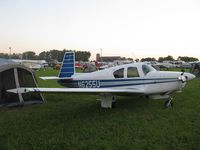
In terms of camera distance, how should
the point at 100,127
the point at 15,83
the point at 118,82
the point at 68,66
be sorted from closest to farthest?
the point at 100,127 < the point at 118,82 < the point at 15,83 < the point at 68,66

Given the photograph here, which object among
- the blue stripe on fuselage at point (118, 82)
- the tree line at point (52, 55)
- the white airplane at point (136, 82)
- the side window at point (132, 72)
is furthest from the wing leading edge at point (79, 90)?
the tree line at point (52, 55)

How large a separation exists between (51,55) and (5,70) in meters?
153

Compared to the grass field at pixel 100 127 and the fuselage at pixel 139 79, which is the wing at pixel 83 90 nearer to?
the fuselage at pixel 139 79

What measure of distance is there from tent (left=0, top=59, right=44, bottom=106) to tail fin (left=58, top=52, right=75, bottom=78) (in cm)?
180

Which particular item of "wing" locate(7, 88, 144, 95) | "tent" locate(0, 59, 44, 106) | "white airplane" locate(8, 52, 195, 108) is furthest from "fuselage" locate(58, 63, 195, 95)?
"tent" locate(0, 59, 44, 106)

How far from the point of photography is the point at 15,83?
10.3 m

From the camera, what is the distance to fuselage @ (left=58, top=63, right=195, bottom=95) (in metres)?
9.26

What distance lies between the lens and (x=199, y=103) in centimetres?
1026

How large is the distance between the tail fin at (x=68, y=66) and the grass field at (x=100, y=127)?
241 cm

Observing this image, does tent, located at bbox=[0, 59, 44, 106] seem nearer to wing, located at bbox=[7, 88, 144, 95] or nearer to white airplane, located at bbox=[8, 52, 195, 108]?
white airplane, located at bbox=[8, 52, 195, 108]

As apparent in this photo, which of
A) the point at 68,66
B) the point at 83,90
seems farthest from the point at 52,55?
the point at 83,90

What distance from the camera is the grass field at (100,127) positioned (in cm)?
549

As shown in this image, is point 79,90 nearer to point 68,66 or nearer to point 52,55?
point 68,66

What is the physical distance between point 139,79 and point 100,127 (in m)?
3.29
